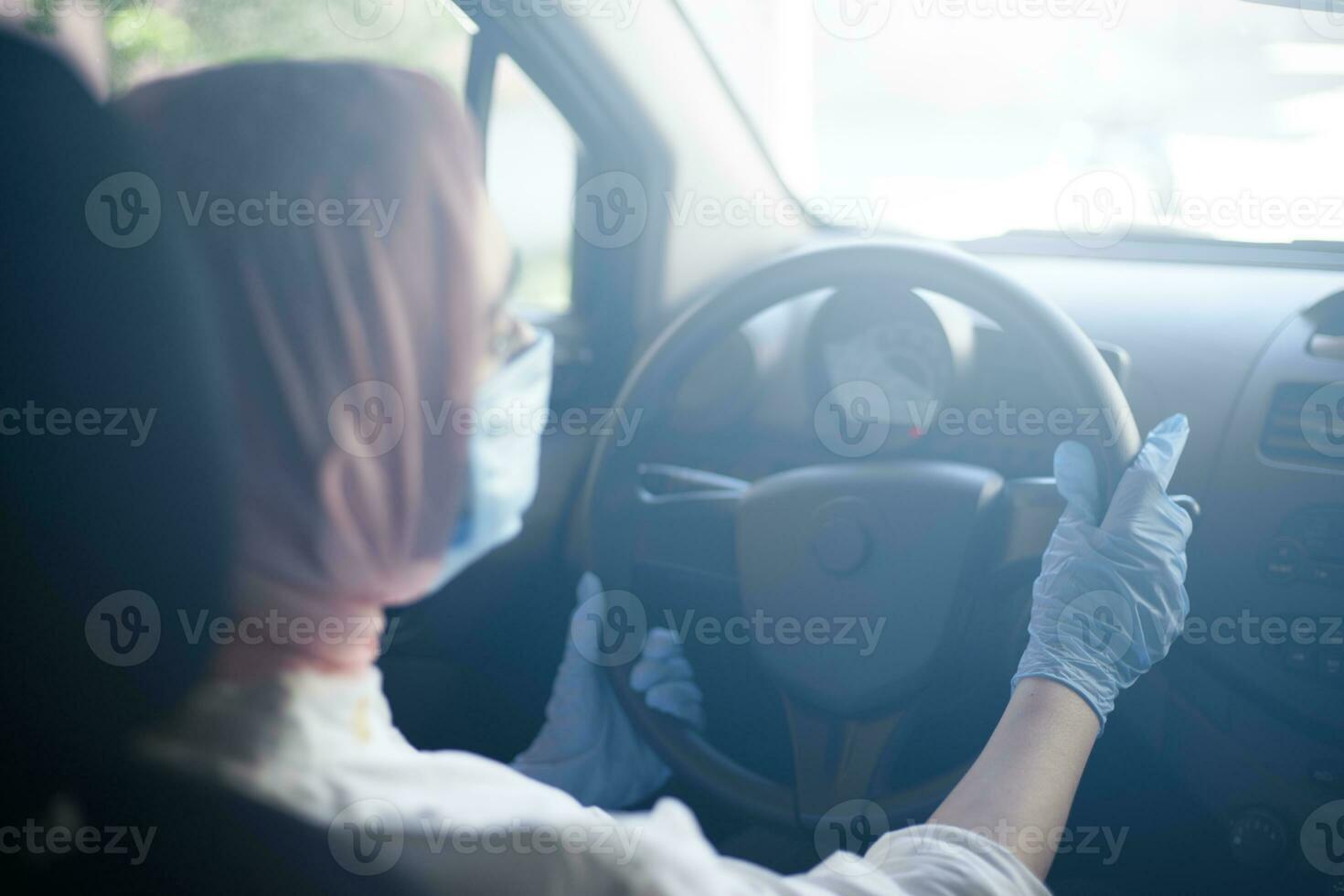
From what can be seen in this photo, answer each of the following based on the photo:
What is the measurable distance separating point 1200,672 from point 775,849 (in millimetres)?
707

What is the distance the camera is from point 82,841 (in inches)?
25.9

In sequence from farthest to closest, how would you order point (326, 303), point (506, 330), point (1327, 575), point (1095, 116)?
point (1095, 116) < point (1327, 575) < point (506, 330) < point (326, 303)

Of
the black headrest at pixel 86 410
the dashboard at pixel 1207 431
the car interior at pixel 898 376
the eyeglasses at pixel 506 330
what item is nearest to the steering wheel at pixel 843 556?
the car interior at pixel 898 376

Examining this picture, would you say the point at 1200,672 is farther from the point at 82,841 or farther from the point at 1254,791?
the point at 82,841

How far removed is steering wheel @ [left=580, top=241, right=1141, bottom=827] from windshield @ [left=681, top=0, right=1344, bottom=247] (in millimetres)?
596

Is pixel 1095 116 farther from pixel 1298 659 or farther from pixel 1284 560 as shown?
pixel 1298 659

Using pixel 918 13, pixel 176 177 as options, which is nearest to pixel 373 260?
pixel 176 177

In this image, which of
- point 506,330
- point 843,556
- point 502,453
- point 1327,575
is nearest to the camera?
point 506,330

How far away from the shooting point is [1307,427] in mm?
1521

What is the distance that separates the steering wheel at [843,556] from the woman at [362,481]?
1.06 ft

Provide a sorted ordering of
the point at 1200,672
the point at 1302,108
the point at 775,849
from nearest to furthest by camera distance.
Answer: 1. the point at 1200,672
2. the point at 775,849
3. the point at 1302,108

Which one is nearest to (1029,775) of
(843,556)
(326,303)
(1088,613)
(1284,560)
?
(1088,613)

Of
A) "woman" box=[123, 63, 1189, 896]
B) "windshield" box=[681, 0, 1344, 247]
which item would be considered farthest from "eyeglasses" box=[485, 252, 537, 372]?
"windshield" box=[681, 0, 1344, 247]

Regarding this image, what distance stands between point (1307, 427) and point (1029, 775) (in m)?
0.75
